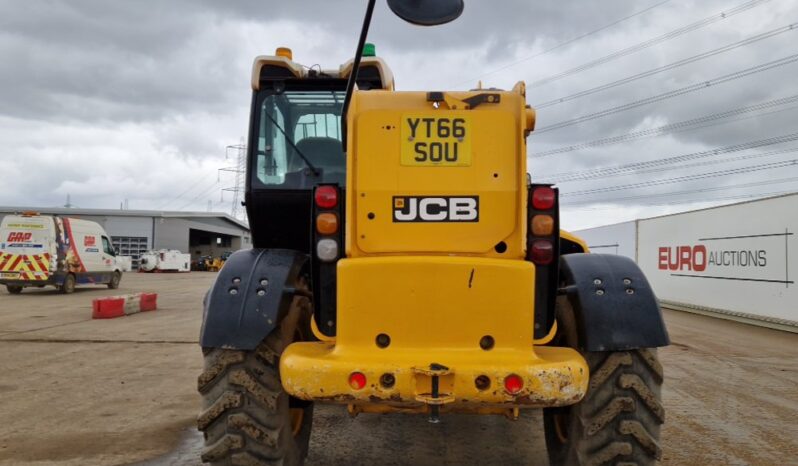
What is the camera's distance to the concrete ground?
450cm

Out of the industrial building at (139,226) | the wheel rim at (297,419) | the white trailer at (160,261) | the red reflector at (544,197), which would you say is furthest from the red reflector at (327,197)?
the industrial building at (139,226)

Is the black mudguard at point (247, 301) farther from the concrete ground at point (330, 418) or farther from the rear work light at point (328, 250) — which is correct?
the concrete ground at point (330, 418)

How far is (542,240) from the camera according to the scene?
3242 mm

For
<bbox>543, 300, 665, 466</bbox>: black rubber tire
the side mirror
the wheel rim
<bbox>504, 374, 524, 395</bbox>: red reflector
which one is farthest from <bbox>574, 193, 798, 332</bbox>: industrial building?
the side mirror

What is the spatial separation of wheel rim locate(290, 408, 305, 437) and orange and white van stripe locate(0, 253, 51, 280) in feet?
66.2

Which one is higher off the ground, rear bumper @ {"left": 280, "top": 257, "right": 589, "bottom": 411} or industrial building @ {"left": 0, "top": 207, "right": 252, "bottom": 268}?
industrial building @ {"left": 0, "top": 207, "right": 252, "bottom": 268}

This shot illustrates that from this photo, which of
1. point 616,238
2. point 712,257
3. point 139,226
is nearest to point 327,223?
point 712,257

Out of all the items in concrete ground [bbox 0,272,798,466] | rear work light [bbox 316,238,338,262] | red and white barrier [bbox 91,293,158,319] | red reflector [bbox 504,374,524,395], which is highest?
rear work light [bbox 316,238,338,262]

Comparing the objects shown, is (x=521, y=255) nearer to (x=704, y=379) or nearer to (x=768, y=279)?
(x=704, y=379)

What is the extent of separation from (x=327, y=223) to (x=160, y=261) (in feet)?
148

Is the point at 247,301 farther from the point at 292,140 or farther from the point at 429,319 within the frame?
the point at 292,140

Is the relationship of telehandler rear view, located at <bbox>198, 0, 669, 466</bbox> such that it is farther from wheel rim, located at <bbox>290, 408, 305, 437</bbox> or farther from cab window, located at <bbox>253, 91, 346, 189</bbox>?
cab window, located at <bbox>253, 91, 346, 189</bbox>

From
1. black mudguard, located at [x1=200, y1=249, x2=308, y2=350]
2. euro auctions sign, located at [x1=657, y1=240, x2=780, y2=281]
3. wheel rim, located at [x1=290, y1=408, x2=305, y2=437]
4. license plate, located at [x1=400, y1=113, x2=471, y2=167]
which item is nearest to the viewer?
black mudguard, located at [x1=200, y1=249, x2=308, y2=350]

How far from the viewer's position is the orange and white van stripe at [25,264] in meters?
20.2
